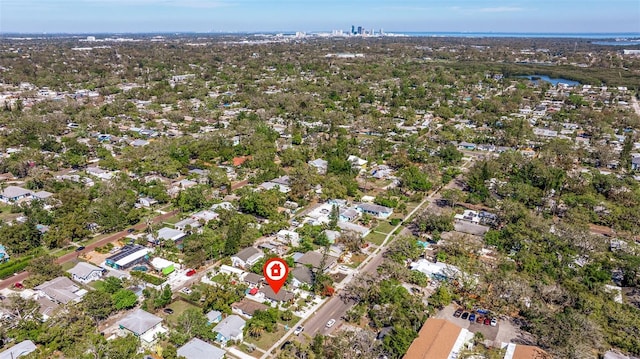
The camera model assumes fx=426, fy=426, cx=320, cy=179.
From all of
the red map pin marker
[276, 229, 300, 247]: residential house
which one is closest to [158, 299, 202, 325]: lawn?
the red map pin marker

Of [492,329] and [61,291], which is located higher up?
[61,291]

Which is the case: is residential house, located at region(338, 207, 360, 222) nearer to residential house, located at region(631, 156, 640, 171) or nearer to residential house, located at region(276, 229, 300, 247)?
residential house, located at region(276, 229, 300, 247)

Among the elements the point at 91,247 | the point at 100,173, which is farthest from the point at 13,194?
the point at 91,247

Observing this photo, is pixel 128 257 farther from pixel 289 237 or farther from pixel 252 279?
pixel 289 237

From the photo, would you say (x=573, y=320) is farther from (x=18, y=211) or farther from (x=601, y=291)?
(x=18, y=211)

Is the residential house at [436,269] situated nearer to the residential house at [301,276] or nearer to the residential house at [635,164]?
the residential house at [301,276]

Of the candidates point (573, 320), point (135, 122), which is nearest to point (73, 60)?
point (135, 122)
